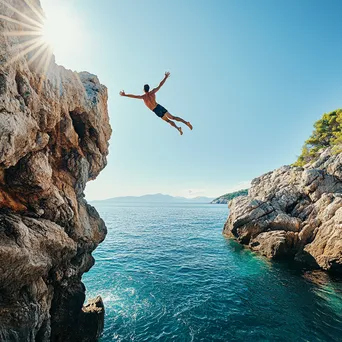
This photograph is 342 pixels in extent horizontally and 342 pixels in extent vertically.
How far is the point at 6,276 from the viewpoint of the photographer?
7.30 m

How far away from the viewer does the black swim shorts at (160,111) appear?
11057mm

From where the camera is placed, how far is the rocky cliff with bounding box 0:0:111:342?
7297 millimetres

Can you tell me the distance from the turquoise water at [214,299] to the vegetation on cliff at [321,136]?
41.7 metres

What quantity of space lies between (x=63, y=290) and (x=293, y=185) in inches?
1586

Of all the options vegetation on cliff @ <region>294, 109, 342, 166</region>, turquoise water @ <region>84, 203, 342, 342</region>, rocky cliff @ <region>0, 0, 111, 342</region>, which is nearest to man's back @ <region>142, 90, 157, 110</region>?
rocky cliff @ <region>0, 0, 111, 342</region>

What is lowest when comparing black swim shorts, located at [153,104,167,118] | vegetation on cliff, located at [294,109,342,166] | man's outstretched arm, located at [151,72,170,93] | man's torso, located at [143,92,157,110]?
black swim shorts, located at [153,104,167,118]

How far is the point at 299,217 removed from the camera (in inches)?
1261

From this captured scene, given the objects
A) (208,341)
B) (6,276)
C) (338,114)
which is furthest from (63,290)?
(338,114)

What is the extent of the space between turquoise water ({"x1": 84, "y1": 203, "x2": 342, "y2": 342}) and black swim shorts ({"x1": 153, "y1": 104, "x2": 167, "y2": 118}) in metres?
14.2

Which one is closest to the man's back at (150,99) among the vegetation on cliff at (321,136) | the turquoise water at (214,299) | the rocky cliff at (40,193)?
the rocky cliff at (40,193)

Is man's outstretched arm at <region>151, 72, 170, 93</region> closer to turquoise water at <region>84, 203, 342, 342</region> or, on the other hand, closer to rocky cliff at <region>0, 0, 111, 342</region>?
rocky cliff at <region>0, 0, 111, 342</region>

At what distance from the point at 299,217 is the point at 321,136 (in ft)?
117

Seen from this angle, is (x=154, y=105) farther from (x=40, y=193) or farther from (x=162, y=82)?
(x=40, y=193)

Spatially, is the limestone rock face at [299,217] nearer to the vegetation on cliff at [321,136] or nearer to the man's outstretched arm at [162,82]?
the vegetation on cliff at [321,136]
